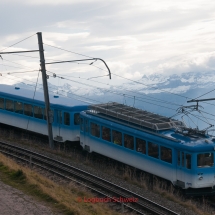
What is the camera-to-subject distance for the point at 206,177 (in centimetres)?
1866

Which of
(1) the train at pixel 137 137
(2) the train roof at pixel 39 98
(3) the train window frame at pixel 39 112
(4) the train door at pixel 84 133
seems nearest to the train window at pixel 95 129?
(1) the train at pixel 137 137

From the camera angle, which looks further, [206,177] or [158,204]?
[206,177]

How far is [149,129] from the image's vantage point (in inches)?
833

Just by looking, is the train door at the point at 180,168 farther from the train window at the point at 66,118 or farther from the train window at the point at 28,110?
the train window at the point at 28,110

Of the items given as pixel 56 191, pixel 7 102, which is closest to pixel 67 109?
pixel 7 102

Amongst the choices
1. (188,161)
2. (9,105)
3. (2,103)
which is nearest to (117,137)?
(188,161)

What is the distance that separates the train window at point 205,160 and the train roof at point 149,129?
12.2 inches

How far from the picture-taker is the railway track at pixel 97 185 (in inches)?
645

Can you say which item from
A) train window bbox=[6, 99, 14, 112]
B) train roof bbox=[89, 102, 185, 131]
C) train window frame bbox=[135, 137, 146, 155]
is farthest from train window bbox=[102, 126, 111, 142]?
train window bbox=[6, 99, 14, 112]

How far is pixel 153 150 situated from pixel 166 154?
0.99 meters

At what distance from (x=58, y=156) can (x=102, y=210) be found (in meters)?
10.6

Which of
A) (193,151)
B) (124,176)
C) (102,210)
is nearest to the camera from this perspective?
(102,210)

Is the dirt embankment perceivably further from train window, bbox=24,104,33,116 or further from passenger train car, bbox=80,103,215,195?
train window, bbox=24,104,33,116

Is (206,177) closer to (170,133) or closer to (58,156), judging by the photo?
(170,133)
